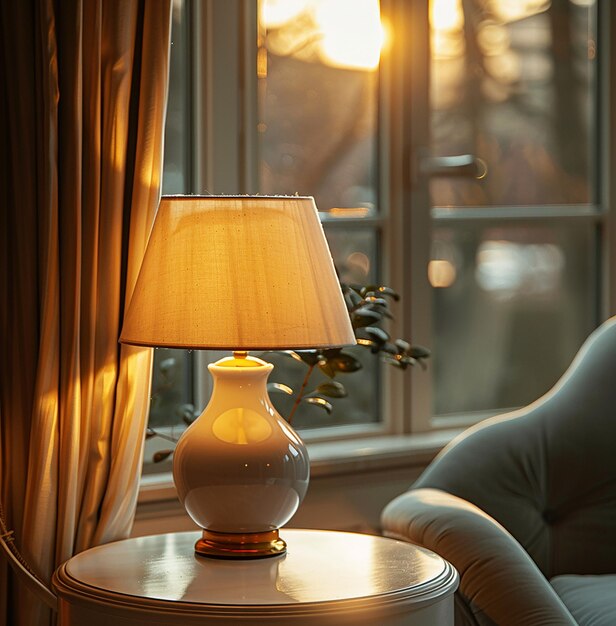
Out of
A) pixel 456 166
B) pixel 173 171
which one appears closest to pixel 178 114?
pixel 173 171

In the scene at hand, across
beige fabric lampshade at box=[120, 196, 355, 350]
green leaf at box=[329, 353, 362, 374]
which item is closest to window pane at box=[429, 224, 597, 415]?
green leaf at box=[329, 353, 362, 374]

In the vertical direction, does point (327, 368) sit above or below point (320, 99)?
below

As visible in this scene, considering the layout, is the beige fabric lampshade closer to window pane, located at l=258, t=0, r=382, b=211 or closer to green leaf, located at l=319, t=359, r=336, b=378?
green leaf, located at l=319, t=359, r=336, b=378

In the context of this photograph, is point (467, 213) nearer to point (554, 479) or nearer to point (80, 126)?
point (554, 479)

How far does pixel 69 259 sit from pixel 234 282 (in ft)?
1.37

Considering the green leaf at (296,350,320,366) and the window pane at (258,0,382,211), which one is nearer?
the green leaf at (296,350,320,366)

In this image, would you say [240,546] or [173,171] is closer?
[240,546]

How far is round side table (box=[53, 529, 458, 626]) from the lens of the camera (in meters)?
1.67

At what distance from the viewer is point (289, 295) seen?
1764mm

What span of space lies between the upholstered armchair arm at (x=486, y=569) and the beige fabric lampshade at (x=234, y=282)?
0.51 m

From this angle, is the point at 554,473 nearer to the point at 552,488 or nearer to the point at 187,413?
the point at 552,488

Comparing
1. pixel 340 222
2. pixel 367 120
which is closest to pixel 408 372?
pixel 340 222

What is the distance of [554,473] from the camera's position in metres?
2.47

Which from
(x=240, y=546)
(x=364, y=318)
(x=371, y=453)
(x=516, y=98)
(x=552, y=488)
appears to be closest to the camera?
(x=240, y=546)
